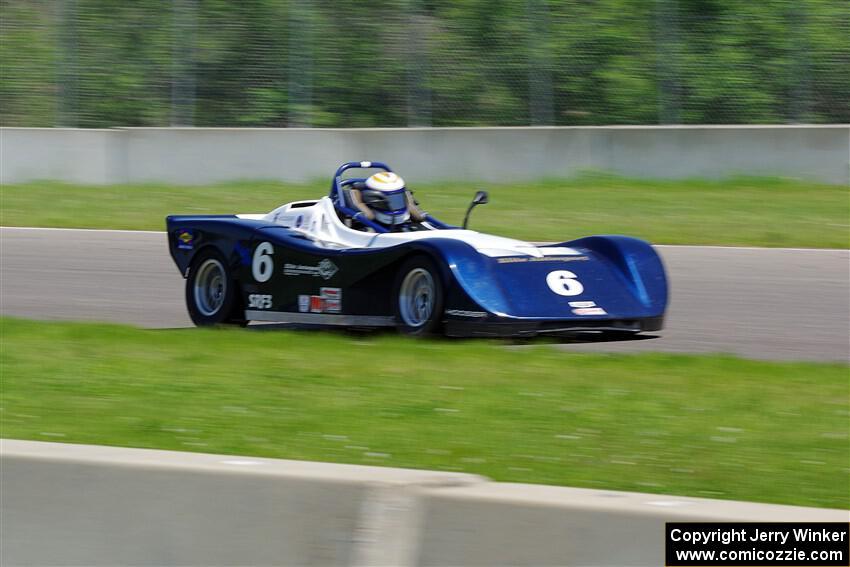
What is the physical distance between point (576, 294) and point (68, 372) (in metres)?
3.16

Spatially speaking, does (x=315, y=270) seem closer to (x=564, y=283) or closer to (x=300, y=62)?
(x=564, y=283)

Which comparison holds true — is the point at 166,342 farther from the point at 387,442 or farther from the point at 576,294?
the point at 387,442

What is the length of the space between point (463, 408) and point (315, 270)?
3.29 m

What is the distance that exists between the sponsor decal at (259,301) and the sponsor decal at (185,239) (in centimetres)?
88

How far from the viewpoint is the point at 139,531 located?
3.73 meters

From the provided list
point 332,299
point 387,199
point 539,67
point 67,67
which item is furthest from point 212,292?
point 67,67

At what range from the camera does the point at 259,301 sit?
9.61 m

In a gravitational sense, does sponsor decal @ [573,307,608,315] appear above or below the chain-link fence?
below

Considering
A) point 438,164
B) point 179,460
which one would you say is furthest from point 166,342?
point 438,164

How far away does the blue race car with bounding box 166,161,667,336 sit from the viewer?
26.8 ft

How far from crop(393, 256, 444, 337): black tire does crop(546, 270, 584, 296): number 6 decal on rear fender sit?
0.73 metres

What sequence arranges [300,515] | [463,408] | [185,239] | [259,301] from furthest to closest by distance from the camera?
1. [185,239]
2. [259,301]
3. [463,408]
4. [300,515]

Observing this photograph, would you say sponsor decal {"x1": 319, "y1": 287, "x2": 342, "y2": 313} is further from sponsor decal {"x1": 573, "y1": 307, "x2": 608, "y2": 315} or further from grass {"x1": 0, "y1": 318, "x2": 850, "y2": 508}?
sponsor decal {"x1": 573, "y1": 307, "x2": 608, "y2": 315}

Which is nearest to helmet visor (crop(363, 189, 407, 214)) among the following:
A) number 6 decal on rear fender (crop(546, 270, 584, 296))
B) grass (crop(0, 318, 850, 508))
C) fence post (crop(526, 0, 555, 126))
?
grass (crop(0, 318, 850, 508))
